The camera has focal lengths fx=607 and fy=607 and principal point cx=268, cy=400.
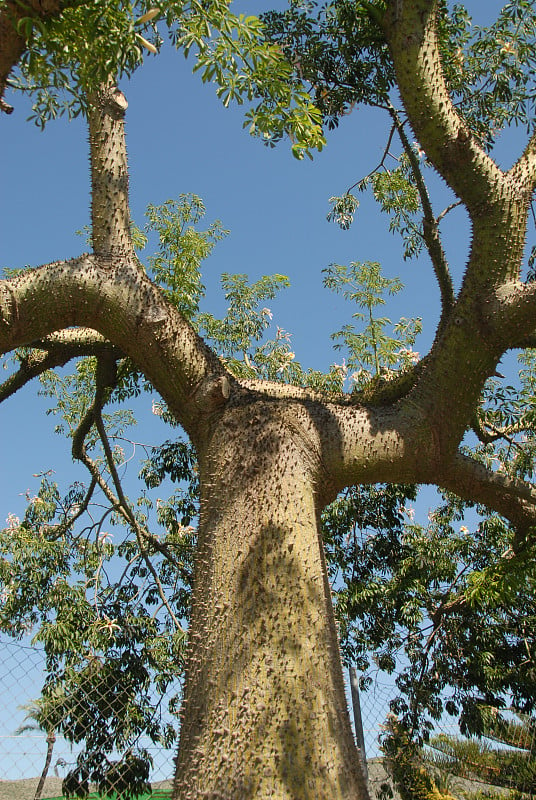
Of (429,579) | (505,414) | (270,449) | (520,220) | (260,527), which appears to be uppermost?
(505,414)

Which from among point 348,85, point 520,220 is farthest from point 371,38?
point 520,220

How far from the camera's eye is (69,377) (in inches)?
313

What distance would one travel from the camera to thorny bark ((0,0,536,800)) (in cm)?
189

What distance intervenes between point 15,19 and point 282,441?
6.33ft

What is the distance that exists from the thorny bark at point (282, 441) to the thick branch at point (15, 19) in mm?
545

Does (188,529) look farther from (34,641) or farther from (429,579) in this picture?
(429,579)

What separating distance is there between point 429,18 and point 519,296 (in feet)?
5.12

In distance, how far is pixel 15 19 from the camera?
2293 millimetres

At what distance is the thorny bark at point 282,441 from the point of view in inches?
74.5

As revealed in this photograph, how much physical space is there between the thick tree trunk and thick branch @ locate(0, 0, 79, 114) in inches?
69.5

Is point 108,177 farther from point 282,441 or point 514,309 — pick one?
point 514,309

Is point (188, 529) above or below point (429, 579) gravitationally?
above

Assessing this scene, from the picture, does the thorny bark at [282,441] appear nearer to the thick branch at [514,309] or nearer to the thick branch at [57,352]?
the thick branch at [514,309]

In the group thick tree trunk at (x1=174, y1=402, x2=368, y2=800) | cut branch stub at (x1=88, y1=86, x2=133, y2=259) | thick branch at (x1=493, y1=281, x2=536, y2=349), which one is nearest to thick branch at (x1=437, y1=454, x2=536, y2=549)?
thick branch at (x1=493, y1=281, x2=536, y2=349)
